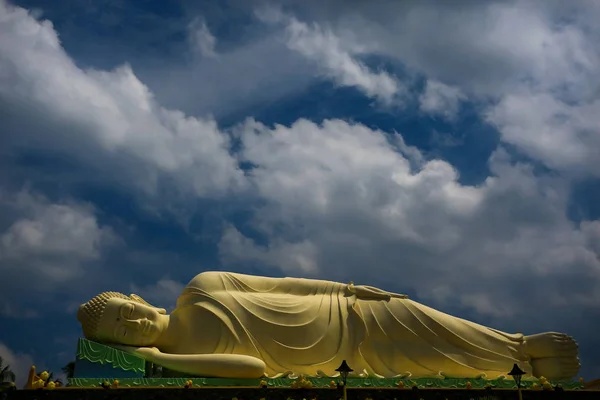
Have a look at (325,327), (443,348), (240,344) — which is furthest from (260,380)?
(443,348)

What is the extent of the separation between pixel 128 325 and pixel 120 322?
158mm

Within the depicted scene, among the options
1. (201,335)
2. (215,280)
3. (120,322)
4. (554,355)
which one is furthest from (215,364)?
(554,355)

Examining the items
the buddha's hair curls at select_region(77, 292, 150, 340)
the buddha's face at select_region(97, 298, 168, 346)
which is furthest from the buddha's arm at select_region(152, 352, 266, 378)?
the buddha's hair curls at select_region(77, 292, 150, 340)

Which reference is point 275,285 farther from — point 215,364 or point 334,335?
point 215,364

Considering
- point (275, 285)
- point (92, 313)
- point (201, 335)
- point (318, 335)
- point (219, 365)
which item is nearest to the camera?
point (219, 365)

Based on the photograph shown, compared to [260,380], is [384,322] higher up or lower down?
higher up

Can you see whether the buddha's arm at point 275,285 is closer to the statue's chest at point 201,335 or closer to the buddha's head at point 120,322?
the statue's chest at point 201,335

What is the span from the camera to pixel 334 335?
11117 millimetres

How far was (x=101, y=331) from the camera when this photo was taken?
424 inches

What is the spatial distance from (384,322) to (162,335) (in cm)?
A: 412
